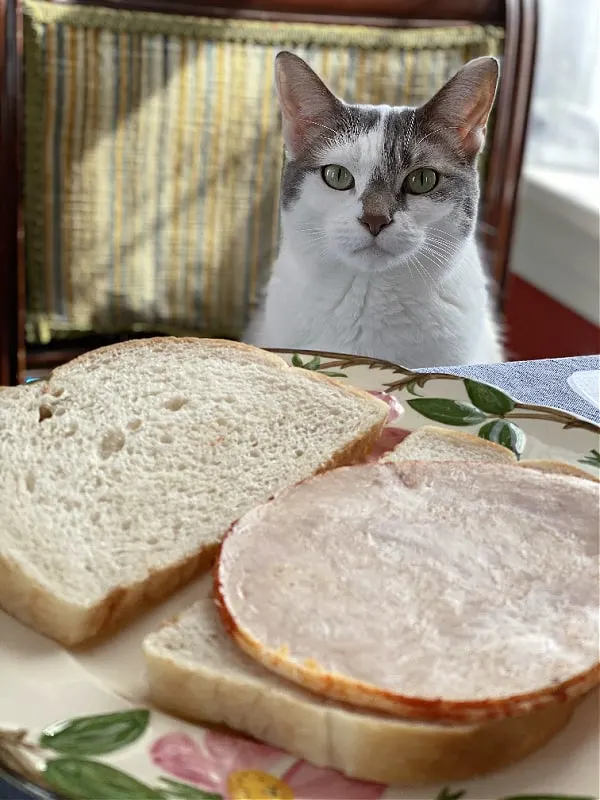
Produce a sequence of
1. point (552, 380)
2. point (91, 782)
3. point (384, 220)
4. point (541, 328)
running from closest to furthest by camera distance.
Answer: point (91, 782)
point (552, 380)
point (384, 220)
point (541, 328)

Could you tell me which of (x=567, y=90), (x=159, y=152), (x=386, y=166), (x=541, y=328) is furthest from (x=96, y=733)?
(x=567, y=90)

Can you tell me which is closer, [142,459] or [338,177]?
[142,459]

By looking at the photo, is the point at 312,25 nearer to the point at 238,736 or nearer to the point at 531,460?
the point at 531,460

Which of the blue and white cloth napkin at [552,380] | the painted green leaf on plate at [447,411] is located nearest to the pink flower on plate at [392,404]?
the painted green leaf on plate at [447,411]

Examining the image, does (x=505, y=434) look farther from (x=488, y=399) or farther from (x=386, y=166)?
(x=386, y=166)

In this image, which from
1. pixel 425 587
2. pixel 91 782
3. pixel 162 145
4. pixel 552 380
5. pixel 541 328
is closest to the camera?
pixel 91 782

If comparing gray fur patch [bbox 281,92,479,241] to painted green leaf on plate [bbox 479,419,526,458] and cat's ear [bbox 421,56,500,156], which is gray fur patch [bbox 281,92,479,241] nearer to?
cat's ear [bbox 421,56,500,156]

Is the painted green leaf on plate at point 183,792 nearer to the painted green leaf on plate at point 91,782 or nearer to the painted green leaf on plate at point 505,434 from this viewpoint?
the painted green leaf on plate at point 91,782

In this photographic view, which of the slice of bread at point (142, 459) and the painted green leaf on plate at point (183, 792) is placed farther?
the slice of bread at point (142, 459)
